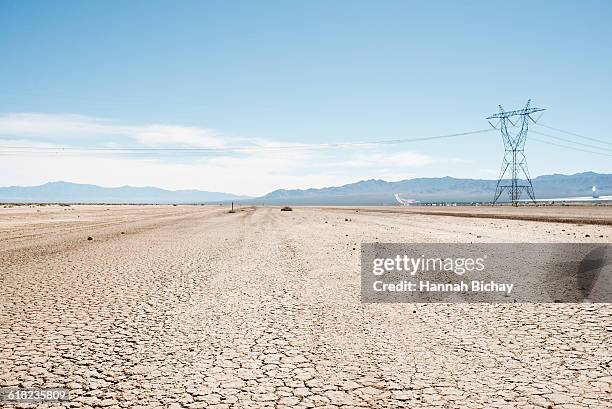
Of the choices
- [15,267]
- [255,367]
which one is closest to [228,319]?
[255,367]

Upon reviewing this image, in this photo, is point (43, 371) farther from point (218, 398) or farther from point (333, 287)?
point (333, 287)

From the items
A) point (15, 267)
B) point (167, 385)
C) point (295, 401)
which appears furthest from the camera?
point (15, 267)

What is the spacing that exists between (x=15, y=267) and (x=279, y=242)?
985cm

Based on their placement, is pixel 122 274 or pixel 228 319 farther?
pixel 122 274

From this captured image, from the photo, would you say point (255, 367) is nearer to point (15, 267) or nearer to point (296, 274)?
point (296, 274)

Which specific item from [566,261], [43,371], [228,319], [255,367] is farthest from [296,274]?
[566,261]

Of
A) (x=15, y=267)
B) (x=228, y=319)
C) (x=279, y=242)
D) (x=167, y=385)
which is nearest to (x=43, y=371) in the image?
Answer: (x=167, y=385)

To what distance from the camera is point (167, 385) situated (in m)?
4.61

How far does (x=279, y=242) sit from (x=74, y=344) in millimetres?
12999

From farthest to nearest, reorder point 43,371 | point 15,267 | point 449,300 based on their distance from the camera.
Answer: point 15,267 < point 449,300 < point 43,371

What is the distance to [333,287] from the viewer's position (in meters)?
9.56

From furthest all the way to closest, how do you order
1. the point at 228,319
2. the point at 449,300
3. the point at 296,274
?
the point at 296,274 < the point at 449,300 < the point at 228,319

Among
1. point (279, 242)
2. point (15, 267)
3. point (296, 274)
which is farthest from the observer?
point (279, 242)

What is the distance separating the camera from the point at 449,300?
27.3ft
